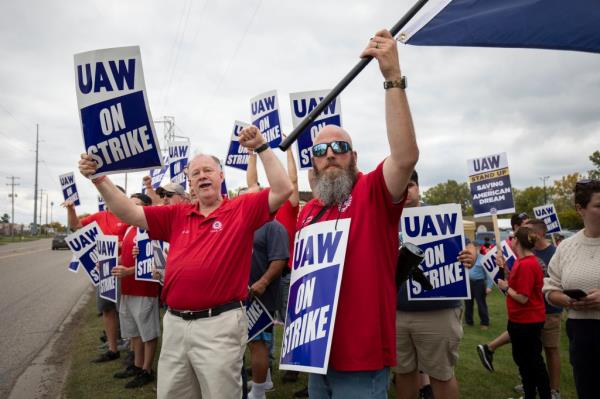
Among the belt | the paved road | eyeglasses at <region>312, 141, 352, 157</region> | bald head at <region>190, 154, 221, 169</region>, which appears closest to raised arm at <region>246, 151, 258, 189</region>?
bald head at <region>190, 154, 221, 169</region>

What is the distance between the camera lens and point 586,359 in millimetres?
2814

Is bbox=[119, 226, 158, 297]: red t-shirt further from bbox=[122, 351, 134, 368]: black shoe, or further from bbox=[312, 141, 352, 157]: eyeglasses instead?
bbox=[312, 141, 352, 157]: eyeglasses

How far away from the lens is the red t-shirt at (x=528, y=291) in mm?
4238

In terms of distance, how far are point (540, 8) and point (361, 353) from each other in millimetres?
2426

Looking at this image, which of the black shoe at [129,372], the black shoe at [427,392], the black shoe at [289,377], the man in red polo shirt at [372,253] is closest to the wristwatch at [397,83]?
the man in red polo shirt at [372,253]

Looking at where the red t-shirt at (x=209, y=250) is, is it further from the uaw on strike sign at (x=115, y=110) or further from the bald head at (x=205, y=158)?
the uaw on strike sign at (x=115, y=110)

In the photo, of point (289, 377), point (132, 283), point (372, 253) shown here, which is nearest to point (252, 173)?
point (132, 283)

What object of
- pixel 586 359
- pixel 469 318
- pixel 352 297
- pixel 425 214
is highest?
pixel 425 214

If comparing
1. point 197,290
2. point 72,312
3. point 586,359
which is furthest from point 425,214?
point 72,312

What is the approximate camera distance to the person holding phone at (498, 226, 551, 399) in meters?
4.02

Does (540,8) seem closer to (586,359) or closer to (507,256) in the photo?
(586,359)

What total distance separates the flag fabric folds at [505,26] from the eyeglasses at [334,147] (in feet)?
2.77

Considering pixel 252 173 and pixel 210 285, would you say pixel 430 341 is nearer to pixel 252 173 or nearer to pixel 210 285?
pixel 210 285

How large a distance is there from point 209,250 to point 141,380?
9.48 feet
